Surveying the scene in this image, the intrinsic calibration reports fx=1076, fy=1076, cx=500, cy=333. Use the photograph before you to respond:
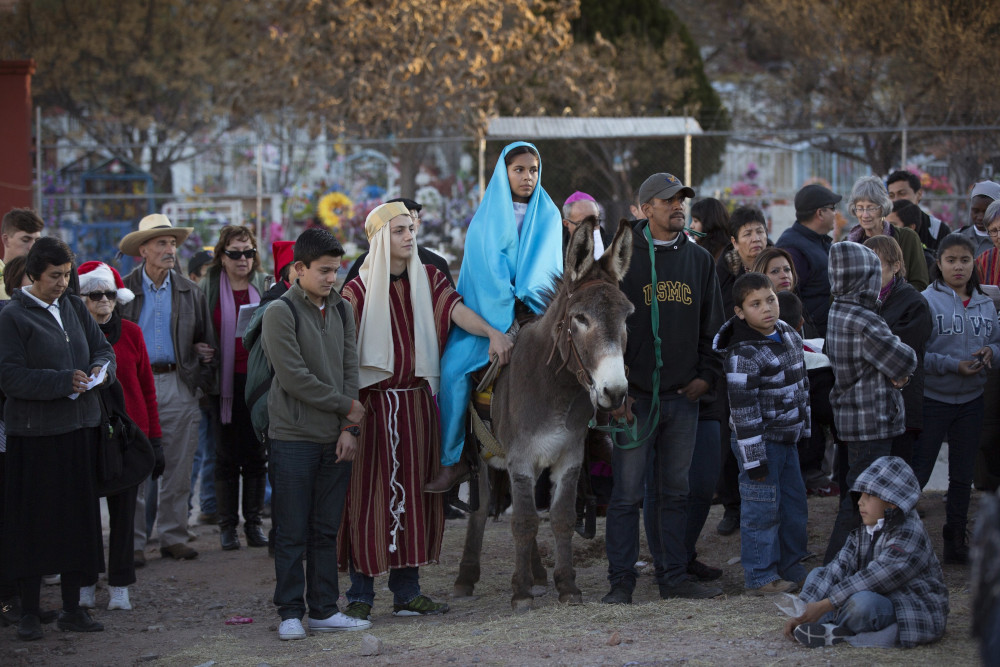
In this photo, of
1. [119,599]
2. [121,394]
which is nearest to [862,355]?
[121,394]

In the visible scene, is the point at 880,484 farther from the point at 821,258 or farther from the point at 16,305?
the point at 16,305

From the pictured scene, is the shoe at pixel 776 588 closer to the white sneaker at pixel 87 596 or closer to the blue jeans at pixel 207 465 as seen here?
the white sneaker at pixel 87 596

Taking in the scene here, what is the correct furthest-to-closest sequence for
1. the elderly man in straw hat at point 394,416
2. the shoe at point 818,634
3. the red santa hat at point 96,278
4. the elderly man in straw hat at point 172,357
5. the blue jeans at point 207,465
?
the blue jeans at point 207,465
the elderly man in straw hat at point 172,357
the red santa hat at point 96,278
the elderly man in straw hat at point 394,416
the shoe at point 818,634

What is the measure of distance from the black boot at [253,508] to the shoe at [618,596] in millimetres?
3389

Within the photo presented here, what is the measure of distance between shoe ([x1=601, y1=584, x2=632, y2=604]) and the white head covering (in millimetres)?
1549

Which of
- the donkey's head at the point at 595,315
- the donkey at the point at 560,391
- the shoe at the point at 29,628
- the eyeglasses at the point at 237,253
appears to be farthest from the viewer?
the eyeglasses at the point at 237,253

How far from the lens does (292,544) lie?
569 centimetres

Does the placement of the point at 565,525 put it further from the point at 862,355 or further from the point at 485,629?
the point at 862,355

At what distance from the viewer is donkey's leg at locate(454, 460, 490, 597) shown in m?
6.56

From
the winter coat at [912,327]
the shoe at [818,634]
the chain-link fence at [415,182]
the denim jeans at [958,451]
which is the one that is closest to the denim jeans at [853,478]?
the winter coat at [912,327]

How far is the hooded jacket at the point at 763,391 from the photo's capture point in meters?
5.80

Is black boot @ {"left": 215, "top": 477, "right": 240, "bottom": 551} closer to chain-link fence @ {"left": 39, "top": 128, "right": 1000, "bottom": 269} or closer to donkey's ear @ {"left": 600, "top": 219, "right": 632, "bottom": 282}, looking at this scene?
donkey's ear @ {"left": 600, "top": 219, "right": 632, "bottom": 282}

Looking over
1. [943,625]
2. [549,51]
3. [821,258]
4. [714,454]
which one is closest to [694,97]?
[549,51]

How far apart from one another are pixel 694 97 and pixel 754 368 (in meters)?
18.9
